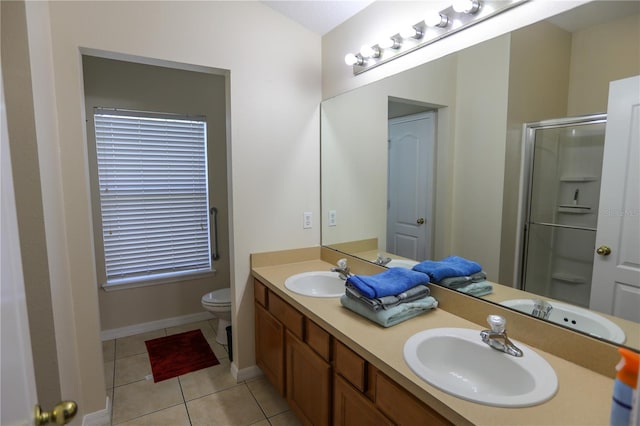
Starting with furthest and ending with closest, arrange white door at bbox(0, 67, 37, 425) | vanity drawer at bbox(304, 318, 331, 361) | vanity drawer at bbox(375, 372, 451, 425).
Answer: vanity drawer at bbox(304, 318, 331, 361) < vanity drawer at bbox(375, 372, 451, 425) < white door at bbox(0, 67, 37, 425)

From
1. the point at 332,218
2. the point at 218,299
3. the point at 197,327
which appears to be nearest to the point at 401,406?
the point at 332,218

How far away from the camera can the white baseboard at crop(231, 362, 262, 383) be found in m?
2.39

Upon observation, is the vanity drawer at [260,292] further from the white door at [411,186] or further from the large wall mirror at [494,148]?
the white door at [411,186]

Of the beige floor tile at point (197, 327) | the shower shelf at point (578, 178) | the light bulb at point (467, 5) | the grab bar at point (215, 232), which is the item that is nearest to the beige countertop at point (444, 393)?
the shower shelf at point (578, 178)

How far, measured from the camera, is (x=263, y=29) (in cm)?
221

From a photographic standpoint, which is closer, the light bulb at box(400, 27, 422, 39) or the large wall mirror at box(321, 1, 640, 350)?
the large wall mirror at box(321, 1, 640, 350)

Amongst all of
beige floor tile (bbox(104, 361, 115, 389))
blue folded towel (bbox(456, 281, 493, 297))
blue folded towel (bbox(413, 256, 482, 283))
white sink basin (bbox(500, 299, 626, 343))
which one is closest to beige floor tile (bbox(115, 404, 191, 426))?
beige floor tile (bbox(104, 361, 115, 389))

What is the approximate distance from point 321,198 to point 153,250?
1.75 metres

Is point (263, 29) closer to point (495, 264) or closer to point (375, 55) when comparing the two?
point (375, 55)

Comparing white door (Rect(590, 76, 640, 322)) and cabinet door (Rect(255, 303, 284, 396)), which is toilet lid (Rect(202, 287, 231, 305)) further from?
white door (Rect(590, 76, 640, 322))

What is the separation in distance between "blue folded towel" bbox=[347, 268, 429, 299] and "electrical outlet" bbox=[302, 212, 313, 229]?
994mm

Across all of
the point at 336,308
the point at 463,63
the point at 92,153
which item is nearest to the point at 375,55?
the point at 463,63

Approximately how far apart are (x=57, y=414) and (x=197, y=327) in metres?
2.67

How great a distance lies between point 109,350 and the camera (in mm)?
2811
